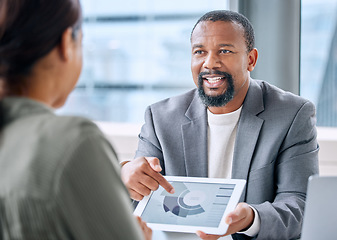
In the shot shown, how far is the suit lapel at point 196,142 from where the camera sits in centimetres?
211

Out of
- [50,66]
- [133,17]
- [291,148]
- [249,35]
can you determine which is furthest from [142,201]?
[133,17]

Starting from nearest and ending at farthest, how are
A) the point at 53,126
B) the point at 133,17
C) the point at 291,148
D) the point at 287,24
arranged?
1. the point at 53,126
2. the point at 291,148
3. the point at 287,24
4. the point at 133,17

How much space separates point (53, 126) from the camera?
Result: 86cm

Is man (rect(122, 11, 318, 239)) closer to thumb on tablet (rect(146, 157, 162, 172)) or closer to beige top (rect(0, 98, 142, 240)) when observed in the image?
thumb on tablet (rect(146, 157, 162, 172))

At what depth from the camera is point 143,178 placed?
5.74 ft

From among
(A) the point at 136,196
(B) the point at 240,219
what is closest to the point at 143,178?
(A) the point at 136,196

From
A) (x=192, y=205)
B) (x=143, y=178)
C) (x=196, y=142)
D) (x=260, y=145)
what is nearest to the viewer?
(x=192, y=205)

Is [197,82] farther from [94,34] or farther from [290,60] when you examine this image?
[94,34]

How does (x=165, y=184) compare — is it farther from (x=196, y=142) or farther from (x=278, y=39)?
(x=278, y=39)

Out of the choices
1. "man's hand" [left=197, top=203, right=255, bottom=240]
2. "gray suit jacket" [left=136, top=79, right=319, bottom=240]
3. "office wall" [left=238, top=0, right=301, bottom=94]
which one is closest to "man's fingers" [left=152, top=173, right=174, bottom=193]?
"man's hand" [left=197, top=203, right=255, bottom=240]

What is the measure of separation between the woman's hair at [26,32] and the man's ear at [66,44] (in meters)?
0.01

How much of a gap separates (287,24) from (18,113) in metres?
2.42

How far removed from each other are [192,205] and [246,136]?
1.99 feet

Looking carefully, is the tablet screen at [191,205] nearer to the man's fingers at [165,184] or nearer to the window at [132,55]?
the man's fingers at [165,184]
